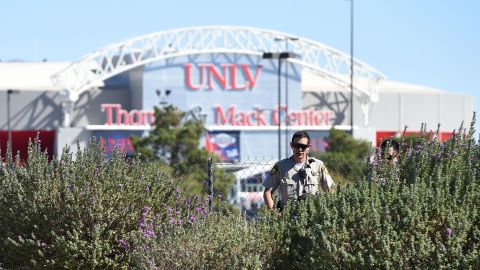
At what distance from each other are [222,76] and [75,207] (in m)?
70.8

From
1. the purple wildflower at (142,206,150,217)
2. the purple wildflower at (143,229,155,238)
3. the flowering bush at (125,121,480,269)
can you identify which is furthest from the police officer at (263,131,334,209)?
the purple wildflower at (143,229,155,238)

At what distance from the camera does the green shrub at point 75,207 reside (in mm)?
10430

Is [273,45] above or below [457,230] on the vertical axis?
above

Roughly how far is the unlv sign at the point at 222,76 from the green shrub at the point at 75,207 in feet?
226

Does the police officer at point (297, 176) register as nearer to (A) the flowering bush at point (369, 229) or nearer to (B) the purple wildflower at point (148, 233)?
(A) the flowering bush at point (369, 229)

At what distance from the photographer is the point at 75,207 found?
10.5 meters

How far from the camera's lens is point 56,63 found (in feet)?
335

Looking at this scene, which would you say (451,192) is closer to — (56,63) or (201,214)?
(201,214)

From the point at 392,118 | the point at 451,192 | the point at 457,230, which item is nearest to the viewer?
the point at 457,230

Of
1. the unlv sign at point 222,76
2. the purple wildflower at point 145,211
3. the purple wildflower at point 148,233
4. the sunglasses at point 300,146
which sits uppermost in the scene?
the unlv sign at point 222,76

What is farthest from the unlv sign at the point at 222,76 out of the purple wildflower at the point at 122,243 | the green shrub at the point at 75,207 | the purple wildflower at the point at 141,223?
the purple wildflower at the point at 122,243

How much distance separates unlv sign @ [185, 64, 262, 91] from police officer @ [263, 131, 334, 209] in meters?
68.9

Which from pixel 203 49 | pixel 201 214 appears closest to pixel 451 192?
pixel 201 214

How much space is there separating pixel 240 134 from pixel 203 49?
6458 mm
